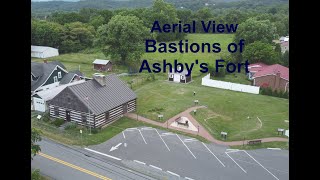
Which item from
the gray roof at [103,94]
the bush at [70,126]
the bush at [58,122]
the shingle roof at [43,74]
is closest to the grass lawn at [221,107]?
Result: the gray roof at [103,94]

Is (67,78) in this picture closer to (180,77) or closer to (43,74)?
(43,74)

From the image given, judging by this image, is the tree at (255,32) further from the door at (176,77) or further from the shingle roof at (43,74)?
the shingle roof at (43,74)

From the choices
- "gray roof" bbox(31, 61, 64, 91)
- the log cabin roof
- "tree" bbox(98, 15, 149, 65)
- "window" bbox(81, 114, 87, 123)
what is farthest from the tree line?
"window" bbox(81, 114, 87, 123)

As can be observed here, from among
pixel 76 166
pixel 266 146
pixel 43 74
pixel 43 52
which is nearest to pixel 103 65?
pixel 43 74

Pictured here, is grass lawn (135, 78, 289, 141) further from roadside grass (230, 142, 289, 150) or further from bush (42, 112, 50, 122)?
bush (42, 112, 50, 122)

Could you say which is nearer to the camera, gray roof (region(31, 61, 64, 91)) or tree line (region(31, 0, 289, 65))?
gray roof (region(31, 61, 64, 91))

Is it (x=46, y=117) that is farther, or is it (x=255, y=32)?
(x=255, y=32)
